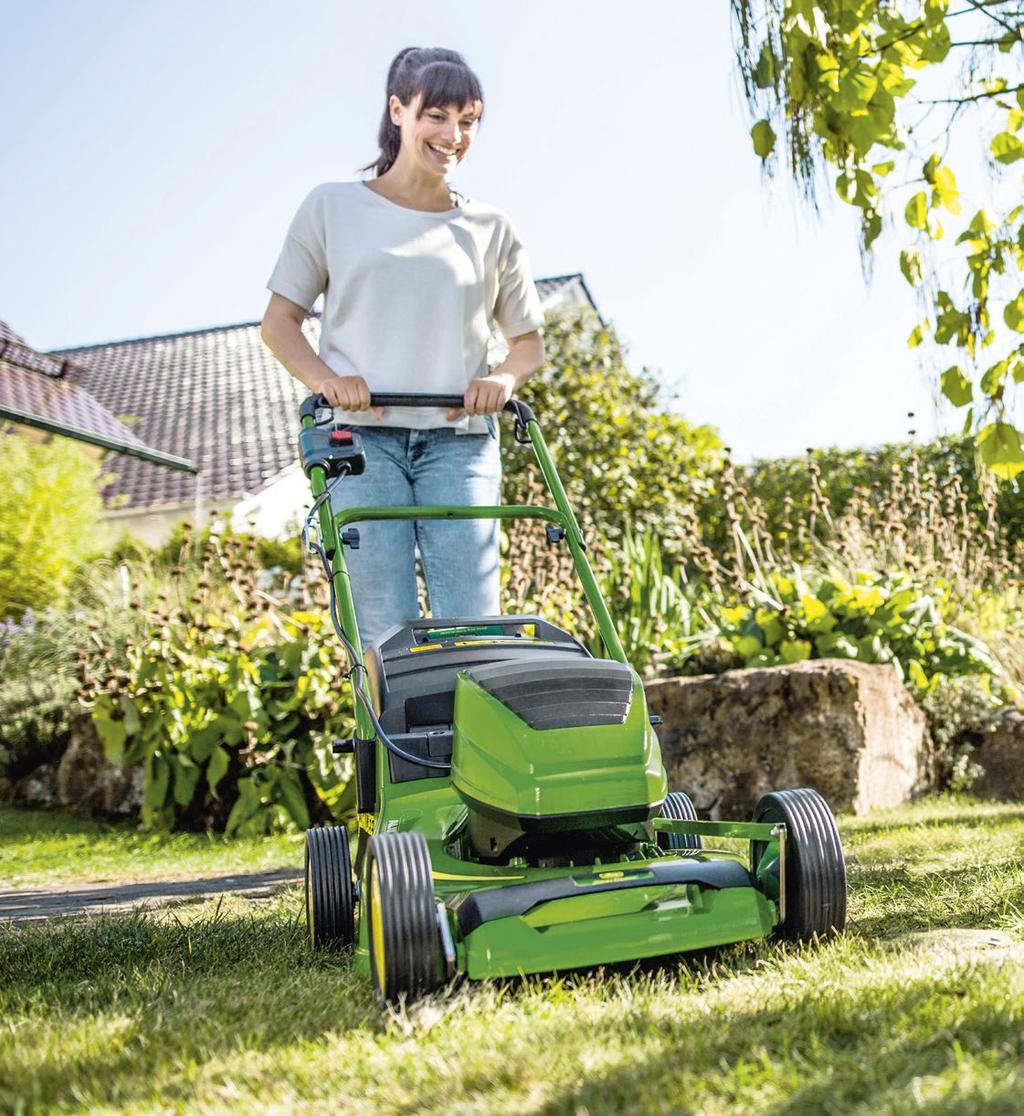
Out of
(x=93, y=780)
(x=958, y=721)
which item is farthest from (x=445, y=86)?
(x=93, y=780)

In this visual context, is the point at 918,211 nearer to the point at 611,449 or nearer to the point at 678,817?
the point at 678,817

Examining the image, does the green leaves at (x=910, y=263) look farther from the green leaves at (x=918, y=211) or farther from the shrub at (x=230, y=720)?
the shrub at (x=230, y=720)

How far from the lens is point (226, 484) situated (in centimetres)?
1510

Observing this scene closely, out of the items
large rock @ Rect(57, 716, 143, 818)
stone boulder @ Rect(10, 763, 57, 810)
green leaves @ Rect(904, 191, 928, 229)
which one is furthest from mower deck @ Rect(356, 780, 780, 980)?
stone boulder @ Rect(10, 763, 57, 810)

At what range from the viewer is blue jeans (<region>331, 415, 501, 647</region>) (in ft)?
10.7

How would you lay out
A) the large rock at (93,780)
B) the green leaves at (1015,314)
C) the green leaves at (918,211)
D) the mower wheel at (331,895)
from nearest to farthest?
the mower wheel at (331,895), the green leaves at (1015,314), the green leaves at (918,211), the large rock at (93,780)

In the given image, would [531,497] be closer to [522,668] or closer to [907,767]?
[907,767]

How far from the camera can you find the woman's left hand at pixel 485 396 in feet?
10.4

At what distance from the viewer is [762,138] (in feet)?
12.2

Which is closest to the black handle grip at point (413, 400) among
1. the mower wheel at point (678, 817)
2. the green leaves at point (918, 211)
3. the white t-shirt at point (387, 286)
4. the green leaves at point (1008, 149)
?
the white t-shirt at point (387, 286)

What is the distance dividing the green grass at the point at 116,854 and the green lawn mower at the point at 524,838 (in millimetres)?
2400

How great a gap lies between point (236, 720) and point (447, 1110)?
4.42m

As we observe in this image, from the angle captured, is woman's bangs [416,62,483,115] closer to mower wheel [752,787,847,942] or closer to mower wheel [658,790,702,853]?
mower wheel [658,790,702,853]

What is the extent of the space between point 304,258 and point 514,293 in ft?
1.94
